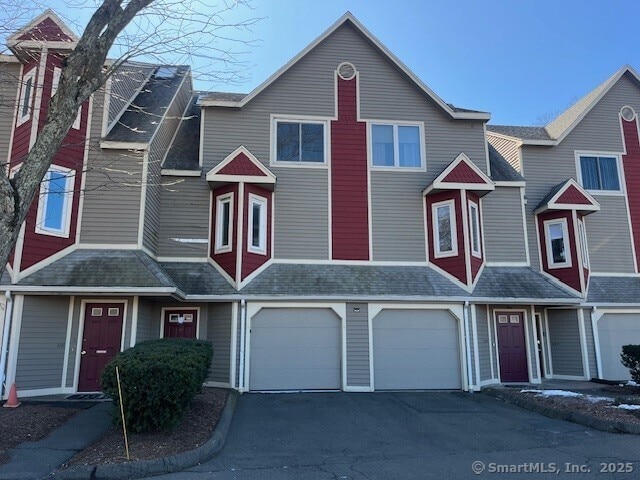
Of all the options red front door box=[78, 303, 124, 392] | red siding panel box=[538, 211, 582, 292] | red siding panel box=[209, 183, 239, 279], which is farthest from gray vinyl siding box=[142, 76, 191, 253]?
red siding panel box=[538, 211, 582, 292]

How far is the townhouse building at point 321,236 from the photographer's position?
38.2ft

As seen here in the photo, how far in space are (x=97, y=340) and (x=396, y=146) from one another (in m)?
10.4

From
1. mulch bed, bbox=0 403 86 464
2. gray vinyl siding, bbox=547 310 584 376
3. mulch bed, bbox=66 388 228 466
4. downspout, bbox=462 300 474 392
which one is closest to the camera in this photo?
mulch bed, bbox=66 388 228 466

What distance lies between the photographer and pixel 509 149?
688 inches

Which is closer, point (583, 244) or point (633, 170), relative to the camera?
point (583, 244)

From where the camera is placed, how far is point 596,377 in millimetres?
14883

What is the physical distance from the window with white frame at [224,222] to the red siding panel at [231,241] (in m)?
0.11

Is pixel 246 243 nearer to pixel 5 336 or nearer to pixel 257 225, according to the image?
pixel 257 225

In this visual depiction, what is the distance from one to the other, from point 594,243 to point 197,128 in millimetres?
14717

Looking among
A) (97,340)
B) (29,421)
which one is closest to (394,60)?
(97,340)

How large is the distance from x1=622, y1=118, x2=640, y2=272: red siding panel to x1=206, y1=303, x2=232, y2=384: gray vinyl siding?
14579 mm

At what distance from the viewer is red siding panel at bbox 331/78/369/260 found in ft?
46.1

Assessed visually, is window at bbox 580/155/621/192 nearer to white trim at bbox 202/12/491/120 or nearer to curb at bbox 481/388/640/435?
white trim at bbox 202/12/491/120

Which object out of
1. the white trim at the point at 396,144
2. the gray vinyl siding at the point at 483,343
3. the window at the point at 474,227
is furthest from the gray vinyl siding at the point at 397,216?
the gray vinyl siding at the point at 483,343
